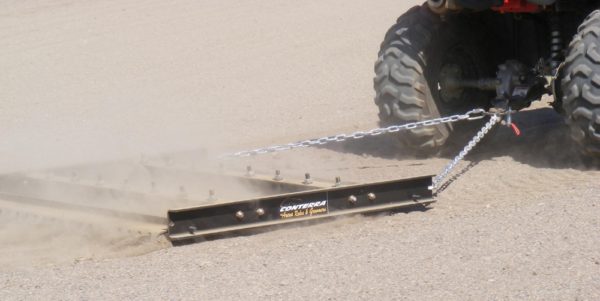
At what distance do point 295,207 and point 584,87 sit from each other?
8.15 ft

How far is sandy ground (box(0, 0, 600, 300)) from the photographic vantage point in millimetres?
5988

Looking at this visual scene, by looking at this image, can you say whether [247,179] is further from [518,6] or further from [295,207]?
[518,6]

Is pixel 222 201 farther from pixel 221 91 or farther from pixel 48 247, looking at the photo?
pixel 221 91

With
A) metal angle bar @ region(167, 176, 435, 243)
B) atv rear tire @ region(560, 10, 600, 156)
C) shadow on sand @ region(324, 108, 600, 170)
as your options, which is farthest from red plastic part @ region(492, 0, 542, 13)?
metal angle bar @ region(167, 176, 435, 243)

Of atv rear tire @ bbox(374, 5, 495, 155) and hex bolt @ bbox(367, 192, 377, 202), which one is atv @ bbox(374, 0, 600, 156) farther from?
hex bolt @ bbox(367, 192, 377, 202)

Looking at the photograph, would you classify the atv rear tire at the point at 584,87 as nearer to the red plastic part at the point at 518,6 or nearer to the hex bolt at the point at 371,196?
the red plastic part at the point at 518,6

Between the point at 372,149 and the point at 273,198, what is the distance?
3.17 m

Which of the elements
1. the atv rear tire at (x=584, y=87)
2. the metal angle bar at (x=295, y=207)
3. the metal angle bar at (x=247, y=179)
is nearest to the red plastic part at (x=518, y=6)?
the atv rear tire at (x=584, y=87)

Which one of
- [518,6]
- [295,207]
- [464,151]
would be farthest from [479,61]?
[295,207]

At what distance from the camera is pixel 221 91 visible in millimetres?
14109

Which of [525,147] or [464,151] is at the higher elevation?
[464,151]

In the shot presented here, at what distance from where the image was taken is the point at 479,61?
9.69 m

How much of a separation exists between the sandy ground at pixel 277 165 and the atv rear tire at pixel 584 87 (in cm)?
32

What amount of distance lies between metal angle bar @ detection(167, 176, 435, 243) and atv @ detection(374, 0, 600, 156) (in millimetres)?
1720
